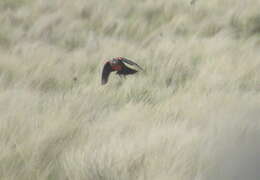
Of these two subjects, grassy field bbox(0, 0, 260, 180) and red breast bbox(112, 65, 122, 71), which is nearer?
grassy field bbox(0, 0, 260, 180)

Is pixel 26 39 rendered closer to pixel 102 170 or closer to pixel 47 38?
pixel 47 38

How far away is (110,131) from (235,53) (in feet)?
5.18

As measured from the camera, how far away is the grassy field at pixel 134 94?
214 cm

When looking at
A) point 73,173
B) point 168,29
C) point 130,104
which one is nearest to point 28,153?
point 73,173

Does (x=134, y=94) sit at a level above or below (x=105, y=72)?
below

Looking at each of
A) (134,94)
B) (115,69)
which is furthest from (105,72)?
(134,94)

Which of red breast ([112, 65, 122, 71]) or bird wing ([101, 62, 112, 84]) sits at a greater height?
red breast ([112, 65, 122, 71])

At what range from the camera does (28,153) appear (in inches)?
89.1

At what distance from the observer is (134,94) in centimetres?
312

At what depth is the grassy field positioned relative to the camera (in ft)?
7.02

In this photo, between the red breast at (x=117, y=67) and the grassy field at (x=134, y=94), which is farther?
the red breast at (x=117, y=67)

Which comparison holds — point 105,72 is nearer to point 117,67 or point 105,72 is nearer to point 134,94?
point 117,67

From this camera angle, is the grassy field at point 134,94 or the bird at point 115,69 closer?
the grassy field at point 134,94

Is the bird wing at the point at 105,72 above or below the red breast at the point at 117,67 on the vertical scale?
→ below
